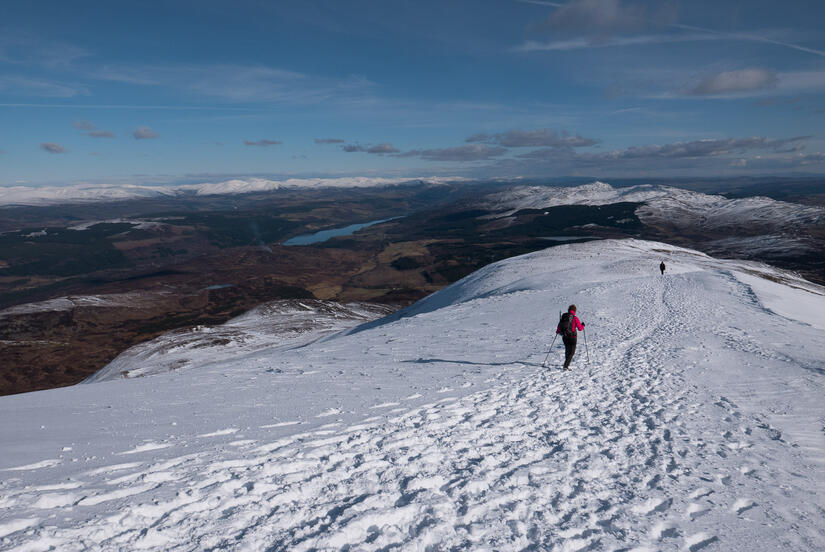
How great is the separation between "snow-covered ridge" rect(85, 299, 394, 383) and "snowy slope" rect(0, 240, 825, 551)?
32494 mm

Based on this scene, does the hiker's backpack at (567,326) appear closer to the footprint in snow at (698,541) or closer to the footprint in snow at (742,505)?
the footprint in snow at (742,505)

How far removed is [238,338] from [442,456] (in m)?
63.7

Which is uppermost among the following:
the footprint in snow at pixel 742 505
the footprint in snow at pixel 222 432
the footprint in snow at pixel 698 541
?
the footprint in snow at pixel 698 541

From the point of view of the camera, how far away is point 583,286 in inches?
1497

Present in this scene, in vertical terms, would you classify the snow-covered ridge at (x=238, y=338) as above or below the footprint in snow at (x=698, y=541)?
below

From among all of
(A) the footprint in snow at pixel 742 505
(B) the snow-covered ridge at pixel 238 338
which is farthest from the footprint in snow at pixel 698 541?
(B) the snow-covered ridge at pixel 238 338

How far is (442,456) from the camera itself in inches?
332

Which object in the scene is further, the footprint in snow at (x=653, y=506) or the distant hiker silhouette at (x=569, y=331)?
the distant hiker silhouette at (x=569, y=331)

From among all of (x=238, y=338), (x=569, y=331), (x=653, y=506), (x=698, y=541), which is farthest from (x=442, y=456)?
(x=238, y=338)

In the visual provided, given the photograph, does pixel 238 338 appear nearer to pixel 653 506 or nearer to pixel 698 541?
pixel 653 506

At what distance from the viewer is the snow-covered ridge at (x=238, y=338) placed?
180ft

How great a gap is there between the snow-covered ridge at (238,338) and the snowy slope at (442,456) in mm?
32494

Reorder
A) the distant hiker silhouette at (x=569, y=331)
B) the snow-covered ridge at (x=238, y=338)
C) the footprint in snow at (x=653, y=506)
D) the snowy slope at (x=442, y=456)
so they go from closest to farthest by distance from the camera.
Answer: the snowy slope at (x=442, y=456)
the footprint in snow at (x=653, y=506)
the distant hiker silhouette at (x=569, y=331)
the snow-covered ridge at (x=238, y=338)

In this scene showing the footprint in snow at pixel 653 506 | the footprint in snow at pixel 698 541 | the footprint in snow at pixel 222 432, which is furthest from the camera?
the footprint in snow at pixel 222 432
